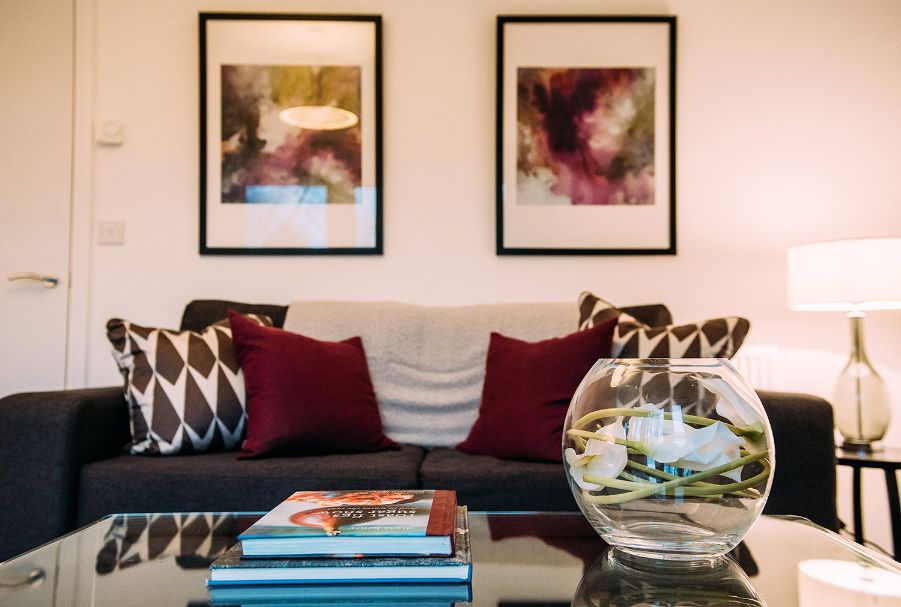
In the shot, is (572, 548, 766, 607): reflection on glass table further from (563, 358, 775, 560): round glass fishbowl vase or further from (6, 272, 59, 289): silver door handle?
(6, 272, 59, 289): silver door handle

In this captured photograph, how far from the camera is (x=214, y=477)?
1.59 metres

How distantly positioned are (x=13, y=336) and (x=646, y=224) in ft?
8.12

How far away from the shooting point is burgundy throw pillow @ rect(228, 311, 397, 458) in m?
1.76

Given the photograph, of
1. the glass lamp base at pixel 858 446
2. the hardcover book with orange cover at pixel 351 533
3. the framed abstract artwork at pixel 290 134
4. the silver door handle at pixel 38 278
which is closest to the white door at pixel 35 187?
the silver door handle at pixel 38 278

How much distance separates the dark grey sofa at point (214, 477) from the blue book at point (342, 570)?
868mm

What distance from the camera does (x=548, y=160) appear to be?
2594mm

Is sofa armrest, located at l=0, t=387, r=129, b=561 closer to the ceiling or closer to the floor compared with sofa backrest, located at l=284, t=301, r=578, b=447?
closer to the floor

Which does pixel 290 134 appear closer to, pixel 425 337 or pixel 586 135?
pixel 425 337

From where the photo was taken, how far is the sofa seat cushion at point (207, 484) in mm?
1575

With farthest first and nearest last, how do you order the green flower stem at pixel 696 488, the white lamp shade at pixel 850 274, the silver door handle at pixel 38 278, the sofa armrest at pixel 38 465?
the silver door handle at pixel 38 278
the white lamp shade at pixel 850 274
the sofa armrest at pixel 38 465
the green flower stem at pixel 696 488

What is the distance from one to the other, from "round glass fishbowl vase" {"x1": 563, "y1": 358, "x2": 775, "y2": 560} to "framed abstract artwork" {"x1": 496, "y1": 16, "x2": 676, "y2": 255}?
1838mm

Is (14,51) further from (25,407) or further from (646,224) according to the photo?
(646,224)

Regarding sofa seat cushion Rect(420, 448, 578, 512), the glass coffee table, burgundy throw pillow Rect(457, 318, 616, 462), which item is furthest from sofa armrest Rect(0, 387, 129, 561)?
burgundy throw pillow Rect(457, 318, 616, 462)

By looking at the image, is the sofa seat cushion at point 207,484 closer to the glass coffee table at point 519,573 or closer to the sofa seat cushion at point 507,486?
the sofa seat cushion at point 507,486
